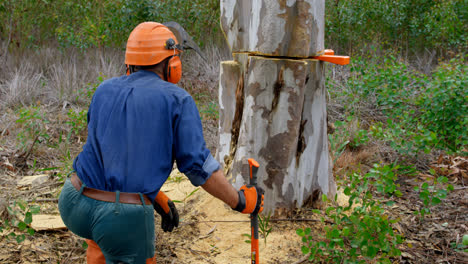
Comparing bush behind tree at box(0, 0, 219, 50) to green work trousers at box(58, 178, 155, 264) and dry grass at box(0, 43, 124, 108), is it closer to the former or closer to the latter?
dry grass at box(0, 43, 124, 108)

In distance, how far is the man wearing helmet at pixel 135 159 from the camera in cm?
237

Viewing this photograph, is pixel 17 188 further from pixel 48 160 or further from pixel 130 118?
pixel 130 118

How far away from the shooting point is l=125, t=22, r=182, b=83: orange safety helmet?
2516mm

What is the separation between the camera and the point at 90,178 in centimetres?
246

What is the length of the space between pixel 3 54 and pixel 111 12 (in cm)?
268

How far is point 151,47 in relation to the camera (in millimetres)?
2523

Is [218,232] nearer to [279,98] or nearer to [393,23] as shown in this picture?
[279,98]

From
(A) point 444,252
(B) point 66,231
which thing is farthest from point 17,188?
(A) point 444,252

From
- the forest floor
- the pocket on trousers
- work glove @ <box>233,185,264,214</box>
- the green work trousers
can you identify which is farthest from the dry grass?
work glove @ <box>233,185,264,214</box>

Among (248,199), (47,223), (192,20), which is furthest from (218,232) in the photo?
(192,20)

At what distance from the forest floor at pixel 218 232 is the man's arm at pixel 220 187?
3.62ft

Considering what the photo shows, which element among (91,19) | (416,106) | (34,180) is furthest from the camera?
(91,19)

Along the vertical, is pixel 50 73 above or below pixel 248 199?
above

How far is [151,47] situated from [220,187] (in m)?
0.90
